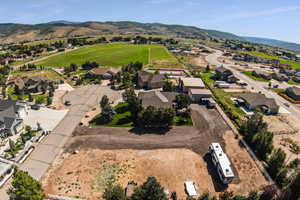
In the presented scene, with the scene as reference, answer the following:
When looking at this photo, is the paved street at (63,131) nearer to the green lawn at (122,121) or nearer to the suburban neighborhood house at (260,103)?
the green lawn at (122,121)

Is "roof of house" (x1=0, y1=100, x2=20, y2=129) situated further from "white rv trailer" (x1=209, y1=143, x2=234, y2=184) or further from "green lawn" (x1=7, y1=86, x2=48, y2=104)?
"white rv trailer" (x1=209, y1=143, x2=234, y2=184)

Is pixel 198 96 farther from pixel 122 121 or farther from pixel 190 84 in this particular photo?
pixel 122 121

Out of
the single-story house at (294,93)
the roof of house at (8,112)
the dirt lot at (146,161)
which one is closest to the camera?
the dirt lot at (146,161)

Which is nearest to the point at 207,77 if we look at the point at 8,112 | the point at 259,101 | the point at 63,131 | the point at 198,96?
the point at 259,101

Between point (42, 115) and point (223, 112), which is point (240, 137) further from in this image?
point (42, 115)

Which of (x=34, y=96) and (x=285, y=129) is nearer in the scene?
(x=285, y=129)

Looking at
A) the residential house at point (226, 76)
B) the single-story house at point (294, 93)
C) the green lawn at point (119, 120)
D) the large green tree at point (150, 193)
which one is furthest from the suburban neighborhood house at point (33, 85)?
the single-story house at point (294, 93)
